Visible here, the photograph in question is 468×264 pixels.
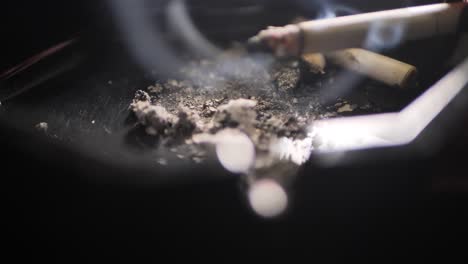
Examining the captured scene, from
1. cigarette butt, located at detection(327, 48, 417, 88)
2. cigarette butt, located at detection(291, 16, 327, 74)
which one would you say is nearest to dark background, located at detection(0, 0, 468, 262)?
cigarette butt, located at detection(327, 48, 417, 88)

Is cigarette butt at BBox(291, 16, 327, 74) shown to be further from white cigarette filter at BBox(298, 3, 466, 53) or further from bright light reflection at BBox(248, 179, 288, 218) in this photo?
bright light reflection at BBox(248, 179, 288, 218)

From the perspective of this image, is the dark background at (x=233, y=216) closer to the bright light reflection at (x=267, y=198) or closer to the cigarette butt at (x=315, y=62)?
the bright light reflection at (x=267, y=198)

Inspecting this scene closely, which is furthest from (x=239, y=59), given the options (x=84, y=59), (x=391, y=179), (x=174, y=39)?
(x=391, y=179)

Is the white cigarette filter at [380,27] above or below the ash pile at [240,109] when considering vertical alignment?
above

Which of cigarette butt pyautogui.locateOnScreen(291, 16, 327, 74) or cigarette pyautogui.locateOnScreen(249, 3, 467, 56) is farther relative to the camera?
cigarette butt pyautogui.locateOnScreen(291, 16, 327, 74)

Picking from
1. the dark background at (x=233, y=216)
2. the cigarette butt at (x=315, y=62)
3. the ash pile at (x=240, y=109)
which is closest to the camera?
the dark background at (x=233, y=216)

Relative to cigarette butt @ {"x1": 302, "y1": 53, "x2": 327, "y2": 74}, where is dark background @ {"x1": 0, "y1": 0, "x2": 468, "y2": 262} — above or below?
below

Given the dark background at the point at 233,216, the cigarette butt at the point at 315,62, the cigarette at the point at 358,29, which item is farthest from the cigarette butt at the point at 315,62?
the dark background at the point at 233,216
